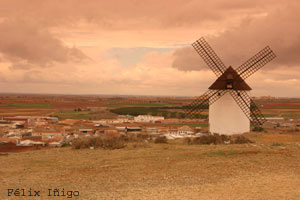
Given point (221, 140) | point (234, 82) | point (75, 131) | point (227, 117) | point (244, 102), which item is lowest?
point (75, 131)

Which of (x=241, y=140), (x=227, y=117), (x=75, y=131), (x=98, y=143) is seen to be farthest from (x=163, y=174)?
(x=75, y=131)

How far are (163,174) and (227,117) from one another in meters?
12.2

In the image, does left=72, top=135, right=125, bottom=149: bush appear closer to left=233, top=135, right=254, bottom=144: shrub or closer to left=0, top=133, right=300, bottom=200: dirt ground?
Answer: left=0, top=133, right=300, bottom=200: dirt ground

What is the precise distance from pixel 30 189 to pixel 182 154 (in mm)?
7400

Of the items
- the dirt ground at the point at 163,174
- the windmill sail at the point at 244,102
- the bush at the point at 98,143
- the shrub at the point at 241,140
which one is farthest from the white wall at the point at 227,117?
the bush at the point at 98,143

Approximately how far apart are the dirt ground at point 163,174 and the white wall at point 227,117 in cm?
551

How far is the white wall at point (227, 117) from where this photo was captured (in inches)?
904

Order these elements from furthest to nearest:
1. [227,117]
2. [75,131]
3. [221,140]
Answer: [75,131], [227,117], [221,140]

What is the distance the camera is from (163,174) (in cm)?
1202

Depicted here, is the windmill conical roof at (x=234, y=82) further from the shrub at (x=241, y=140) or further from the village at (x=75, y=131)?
the village at (x=75, y=131)

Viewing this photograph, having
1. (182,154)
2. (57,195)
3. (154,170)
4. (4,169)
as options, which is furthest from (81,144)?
(57,195)

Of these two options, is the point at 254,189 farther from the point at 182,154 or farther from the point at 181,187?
the point at 182,154

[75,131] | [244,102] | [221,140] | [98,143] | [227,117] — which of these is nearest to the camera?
[98,143]

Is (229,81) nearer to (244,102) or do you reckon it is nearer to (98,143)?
(244,102)
